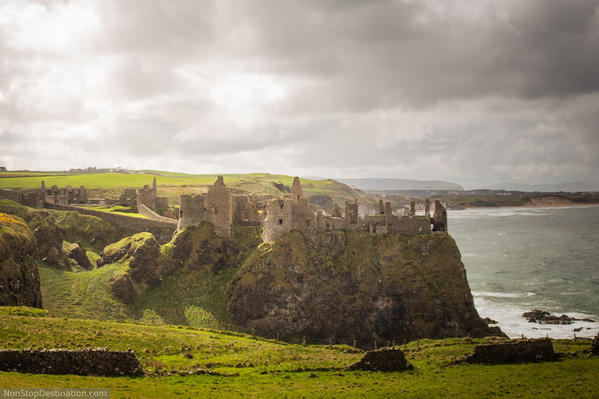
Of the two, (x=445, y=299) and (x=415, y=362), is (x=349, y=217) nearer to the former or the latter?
(x=445, y=299)

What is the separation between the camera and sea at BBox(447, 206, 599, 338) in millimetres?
62375

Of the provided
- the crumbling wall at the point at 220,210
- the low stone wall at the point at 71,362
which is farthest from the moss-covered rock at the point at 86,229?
the low stone wall at the point at 71,362

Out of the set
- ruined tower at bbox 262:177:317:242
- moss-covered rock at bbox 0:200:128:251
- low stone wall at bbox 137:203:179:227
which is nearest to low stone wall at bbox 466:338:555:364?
ruined tower at bbox 262:177:317:242

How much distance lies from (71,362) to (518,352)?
2950 cm

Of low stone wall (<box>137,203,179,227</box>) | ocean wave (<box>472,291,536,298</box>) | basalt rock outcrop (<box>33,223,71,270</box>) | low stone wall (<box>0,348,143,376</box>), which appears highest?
low stone wall (<box>137,203,179,227</box>)

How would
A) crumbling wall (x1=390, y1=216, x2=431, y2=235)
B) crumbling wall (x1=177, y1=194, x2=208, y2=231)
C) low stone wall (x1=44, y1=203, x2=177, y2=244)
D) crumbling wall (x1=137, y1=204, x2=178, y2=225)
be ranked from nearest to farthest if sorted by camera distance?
crumbling wall (x1=390, y1=216, x2=431, y2=235), crumbling wall (x1=177, y1=194, x2=208, y2=231), low stone wall (x1=44, y1=203, x2=177, y2=244), crumbling wall (x1=137, y1=204, x2=178, y2=225)

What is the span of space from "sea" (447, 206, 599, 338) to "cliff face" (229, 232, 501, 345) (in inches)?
446

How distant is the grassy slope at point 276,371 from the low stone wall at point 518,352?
3.24ft

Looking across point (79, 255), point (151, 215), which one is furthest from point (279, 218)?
point (79, 255)

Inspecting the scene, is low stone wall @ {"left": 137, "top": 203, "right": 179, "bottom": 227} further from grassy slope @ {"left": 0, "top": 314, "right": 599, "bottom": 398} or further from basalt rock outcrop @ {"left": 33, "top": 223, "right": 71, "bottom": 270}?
grassy slope @ {"left": 0, "top": 314, "right": 599, "bottom": 398}

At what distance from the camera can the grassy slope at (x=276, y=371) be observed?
2392 cm

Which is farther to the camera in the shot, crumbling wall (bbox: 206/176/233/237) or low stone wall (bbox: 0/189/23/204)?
Answer: low stone wall (bbox: 0/189/23/204)

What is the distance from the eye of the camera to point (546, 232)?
529 feet

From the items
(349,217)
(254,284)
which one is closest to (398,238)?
(349,217)
